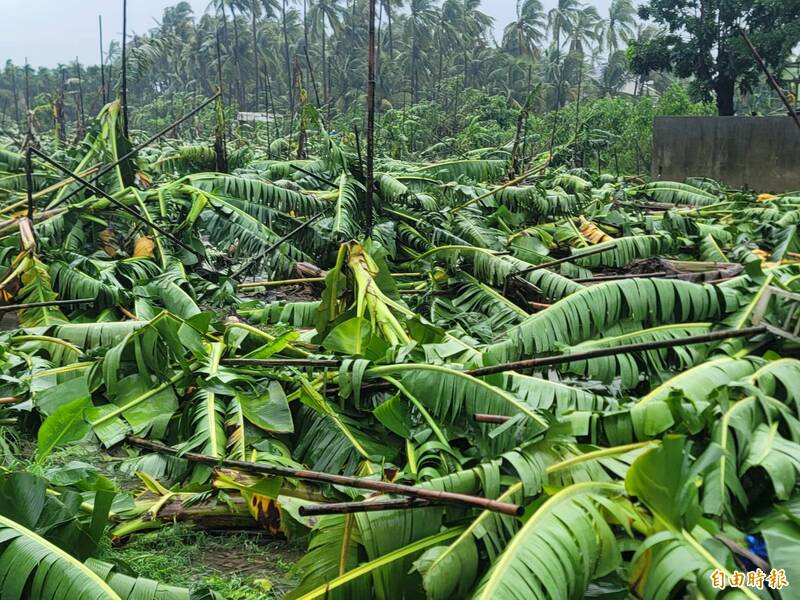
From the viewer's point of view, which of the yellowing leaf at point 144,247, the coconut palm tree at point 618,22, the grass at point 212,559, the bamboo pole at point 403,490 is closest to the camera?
the bamboo pole at point 403,490

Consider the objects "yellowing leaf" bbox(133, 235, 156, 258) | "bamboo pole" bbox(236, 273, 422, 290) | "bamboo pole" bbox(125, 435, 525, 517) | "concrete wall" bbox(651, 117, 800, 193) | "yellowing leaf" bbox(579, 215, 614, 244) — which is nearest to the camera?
"bamboo pole" bbox(125, 435, 525, 517)

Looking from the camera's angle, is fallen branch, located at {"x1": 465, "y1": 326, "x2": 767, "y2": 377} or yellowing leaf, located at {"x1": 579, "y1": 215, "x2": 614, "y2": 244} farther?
yellowing leaf, located at {"x1": 579, "y1": 215, "x2": 614, "y2": 244}

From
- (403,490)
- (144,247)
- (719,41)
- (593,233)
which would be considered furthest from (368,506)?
(719,41)

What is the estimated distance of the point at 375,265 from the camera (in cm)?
470

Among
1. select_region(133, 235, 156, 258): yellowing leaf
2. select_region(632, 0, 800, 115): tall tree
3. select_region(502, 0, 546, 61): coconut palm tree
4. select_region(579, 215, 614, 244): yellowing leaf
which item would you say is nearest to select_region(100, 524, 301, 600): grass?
select_region(133, 235, 156, 258): yellowing leaf

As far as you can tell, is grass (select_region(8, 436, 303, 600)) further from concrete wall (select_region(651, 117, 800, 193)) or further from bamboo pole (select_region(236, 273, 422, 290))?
concrete wall (select_region(651, 117, 800, 193))

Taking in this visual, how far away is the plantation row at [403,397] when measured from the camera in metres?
2.18

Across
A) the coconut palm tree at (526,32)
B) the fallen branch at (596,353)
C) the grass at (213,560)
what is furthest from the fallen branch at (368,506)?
the coconut palm tree at (526,32)

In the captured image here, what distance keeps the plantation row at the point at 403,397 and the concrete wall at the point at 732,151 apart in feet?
23.7

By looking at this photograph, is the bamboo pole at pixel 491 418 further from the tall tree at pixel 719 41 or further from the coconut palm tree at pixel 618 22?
the coconut palm tree at pixel 618 22

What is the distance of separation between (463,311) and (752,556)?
356cm

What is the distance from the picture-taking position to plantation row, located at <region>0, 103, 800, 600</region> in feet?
7.15

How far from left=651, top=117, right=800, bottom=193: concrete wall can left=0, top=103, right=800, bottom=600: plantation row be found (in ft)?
23.7

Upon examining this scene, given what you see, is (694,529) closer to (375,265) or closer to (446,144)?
(375,265)
